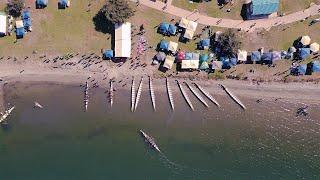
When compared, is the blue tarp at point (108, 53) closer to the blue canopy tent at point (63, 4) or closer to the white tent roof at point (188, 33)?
the blue canopy tent at point (63, 4)

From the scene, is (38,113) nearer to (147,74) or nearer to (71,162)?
(71,162)

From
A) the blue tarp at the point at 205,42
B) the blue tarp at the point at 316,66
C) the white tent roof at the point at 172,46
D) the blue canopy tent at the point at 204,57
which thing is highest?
the blue tarp at the point at 205,42

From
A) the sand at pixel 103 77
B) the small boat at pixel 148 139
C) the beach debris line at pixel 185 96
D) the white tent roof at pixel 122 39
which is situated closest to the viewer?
the white tent roof at pixel 122 39

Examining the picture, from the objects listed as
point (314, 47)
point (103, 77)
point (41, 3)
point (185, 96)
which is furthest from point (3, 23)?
point (314, 47)

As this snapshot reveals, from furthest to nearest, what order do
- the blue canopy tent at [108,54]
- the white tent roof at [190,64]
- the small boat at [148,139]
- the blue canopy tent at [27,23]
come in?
1. the small boat at [148,139]
2. the blue canopy tent at [27,23]
3. the blue canopy tent at [108,54]
4. the white tent roof at [190,64]

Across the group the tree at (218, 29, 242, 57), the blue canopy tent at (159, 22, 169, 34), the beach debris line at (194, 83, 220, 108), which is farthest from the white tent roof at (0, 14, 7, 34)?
the tree at (218, 29, 242, 57)

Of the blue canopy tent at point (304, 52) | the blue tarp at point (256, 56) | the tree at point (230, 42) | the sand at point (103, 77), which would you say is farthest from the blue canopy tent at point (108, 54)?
the blue canopy tent at point (304, 52)

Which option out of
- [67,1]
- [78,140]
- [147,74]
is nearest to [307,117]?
[147,74]
